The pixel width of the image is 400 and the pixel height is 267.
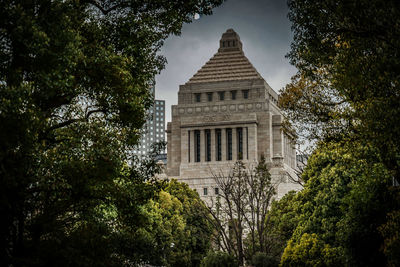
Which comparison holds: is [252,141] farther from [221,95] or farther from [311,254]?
[311,254]

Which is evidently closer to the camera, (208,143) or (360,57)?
(360,57)

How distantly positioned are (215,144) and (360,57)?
7641 cm

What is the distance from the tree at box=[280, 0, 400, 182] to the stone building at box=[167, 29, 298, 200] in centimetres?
6774

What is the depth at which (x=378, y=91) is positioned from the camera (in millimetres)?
Result: 15391

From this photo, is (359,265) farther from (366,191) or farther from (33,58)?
(33,58)

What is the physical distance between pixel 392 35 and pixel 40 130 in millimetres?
7721

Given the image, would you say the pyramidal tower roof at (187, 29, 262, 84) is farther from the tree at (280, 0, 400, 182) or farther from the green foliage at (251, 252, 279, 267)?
the tree at (280, 0, 400, 182)

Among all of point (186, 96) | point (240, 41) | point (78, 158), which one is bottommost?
point (78, 158)

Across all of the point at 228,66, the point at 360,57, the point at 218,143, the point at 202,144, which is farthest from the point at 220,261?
the point at 228,66

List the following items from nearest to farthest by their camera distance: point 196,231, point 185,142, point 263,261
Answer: point 263,261 < point 196,231 < point 185,142

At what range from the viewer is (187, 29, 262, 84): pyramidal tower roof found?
327 feet

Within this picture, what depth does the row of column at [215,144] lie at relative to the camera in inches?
3590

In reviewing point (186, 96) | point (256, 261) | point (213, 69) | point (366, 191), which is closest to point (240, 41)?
point (213, 69)

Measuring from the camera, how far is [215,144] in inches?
3627
